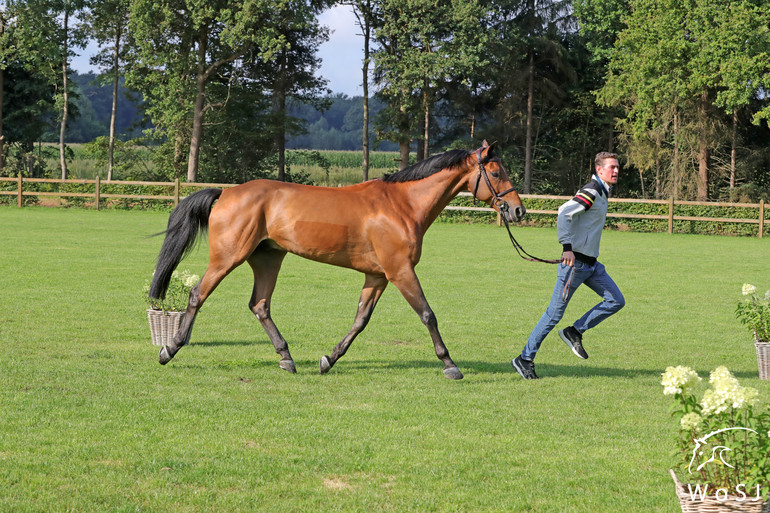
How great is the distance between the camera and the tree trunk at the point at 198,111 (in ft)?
153

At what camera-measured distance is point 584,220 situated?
8.24m

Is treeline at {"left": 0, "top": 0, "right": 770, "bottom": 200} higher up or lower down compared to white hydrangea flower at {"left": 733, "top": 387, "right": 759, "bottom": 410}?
higher up

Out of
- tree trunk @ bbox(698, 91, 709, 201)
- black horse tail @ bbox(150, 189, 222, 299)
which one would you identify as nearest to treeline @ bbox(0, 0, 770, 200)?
tree trunk @ bbox(698, 91, 709, 201)

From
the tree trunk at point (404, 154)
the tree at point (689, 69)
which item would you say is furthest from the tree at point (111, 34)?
the tree at point (689, 69)

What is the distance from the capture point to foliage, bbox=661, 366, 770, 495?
155 inches

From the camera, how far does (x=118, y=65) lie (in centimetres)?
5153

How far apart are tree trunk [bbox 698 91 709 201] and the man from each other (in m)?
34.7

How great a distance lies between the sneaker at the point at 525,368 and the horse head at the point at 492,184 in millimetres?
1354

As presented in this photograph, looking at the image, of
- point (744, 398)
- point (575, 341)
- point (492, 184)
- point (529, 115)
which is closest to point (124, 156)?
point (529, 115)

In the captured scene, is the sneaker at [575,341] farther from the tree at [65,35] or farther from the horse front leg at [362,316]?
the tree at [65,35]

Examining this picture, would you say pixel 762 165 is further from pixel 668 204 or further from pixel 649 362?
pixel 649 362

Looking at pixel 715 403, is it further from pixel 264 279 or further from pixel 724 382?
pixel 264 279

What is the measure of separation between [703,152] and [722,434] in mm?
40020

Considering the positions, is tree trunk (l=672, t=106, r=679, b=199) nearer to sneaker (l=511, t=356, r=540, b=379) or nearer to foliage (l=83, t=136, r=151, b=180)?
foliage (l=83, t=136, r=151, b=180)
